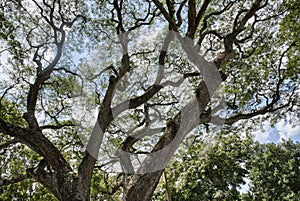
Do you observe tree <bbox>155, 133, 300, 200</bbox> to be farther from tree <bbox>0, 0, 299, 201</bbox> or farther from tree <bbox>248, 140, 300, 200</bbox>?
tree <bbox>0, 0, 299, 201</bbox>

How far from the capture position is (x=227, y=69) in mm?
7512

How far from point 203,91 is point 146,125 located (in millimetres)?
2670

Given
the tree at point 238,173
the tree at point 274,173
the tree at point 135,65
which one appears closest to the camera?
the tree at point 135,65

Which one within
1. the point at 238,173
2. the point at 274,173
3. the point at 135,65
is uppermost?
the point at 238,173

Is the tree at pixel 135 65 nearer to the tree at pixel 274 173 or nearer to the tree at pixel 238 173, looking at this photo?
the tree at pixel 238 173

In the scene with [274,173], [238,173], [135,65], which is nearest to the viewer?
[135,65]

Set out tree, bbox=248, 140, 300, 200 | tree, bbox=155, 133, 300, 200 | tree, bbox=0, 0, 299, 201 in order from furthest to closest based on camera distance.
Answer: tree, bbox=248, 140, 300, 200 → tree, bbox=155, 133, 300, 200 → tree, bbox=0, 0, 299, 201

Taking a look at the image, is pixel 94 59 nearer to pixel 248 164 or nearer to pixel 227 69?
pixel 227 69

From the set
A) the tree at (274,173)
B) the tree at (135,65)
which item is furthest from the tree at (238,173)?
the tree at (135,65)

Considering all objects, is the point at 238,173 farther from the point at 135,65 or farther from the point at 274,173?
the point at 135,65

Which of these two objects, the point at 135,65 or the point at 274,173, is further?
the point at 274,173

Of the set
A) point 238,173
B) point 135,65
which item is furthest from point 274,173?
point 135,65

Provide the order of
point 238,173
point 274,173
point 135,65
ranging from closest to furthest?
point 135,65 → point 238,173 → point 274,173

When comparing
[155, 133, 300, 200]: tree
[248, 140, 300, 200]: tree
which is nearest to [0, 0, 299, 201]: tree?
[155, 133, 300, 200]: tree
